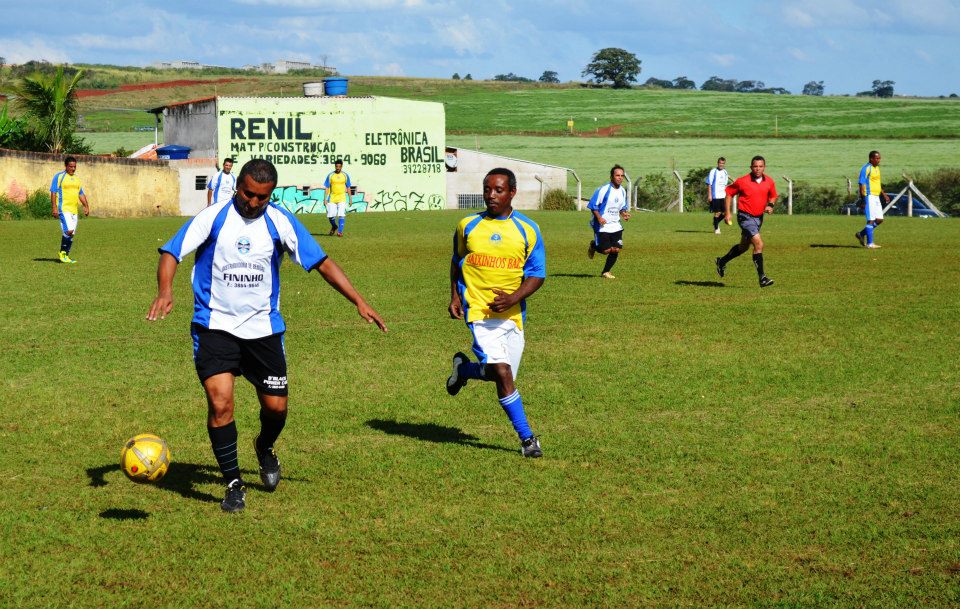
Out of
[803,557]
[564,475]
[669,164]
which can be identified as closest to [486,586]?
[803,557]

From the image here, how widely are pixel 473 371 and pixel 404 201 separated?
51.7 m

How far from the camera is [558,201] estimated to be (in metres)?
61.1

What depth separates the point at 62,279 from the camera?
817 inches

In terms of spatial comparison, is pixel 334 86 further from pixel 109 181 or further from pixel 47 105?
pixel 109 181

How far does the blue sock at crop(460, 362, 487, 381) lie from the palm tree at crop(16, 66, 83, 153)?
161 ft

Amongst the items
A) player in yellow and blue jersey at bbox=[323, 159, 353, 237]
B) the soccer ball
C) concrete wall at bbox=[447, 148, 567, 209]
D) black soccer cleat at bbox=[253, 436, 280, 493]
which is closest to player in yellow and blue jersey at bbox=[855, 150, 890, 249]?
player in yellow and blue jersey at bbox=[323, 159, 353, 237]

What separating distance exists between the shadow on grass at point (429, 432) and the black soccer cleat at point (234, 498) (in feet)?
6.85

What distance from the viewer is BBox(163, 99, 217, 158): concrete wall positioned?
5812 centimetres

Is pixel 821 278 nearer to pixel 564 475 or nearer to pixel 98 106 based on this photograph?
pixel 564 475

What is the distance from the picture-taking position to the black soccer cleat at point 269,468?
7.47 meters

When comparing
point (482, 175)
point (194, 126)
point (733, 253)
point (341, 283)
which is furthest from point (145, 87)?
point (341, 283)

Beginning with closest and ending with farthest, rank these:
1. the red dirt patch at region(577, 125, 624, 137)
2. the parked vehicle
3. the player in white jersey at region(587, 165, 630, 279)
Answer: the player in white jersey at region(587, 165, 630, 279) < the parked vehicle < the red dirt patch at region(577, 125, 624, 137)

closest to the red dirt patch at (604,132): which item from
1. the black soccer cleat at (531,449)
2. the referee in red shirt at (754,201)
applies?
the referee in red shirt at (754,201)

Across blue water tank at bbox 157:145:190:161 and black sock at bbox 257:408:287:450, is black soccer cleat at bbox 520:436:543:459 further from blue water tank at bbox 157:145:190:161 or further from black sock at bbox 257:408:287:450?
blue water tank at bbox 157:145:190:161
